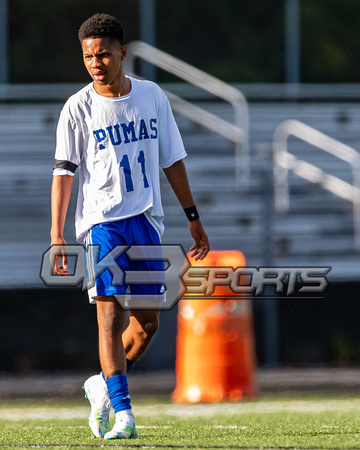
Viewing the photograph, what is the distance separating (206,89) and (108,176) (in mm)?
9447

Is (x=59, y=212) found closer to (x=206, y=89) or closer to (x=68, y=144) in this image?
(x=68, y=144)

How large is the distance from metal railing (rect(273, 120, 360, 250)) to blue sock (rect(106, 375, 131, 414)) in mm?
8877

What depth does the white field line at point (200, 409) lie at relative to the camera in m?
7.28

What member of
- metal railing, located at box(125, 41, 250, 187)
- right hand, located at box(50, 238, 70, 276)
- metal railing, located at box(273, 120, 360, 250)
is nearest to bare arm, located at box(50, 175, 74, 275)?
right hand, located at box(50, 238, 70, 276)

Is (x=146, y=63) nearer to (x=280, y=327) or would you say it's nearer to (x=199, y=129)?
(x=199, y=129)

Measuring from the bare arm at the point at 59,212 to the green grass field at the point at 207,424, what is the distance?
35.5 inches

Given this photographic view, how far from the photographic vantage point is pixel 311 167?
1433 centimetres

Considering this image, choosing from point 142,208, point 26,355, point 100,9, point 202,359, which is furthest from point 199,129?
point 142,208

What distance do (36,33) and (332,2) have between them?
4577 mm

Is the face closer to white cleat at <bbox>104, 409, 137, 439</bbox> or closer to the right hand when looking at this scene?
the right hand

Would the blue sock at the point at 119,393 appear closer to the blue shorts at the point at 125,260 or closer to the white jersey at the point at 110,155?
the blue shorts at the point at 125,260

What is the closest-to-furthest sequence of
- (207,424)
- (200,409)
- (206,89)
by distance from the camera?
(207,424)
(200,409)
(206,89)

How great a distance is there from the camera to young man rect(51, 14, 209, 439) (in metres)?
5.23

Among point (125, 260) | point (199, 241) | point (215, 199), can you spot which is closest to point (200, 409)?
point (199, 241)
